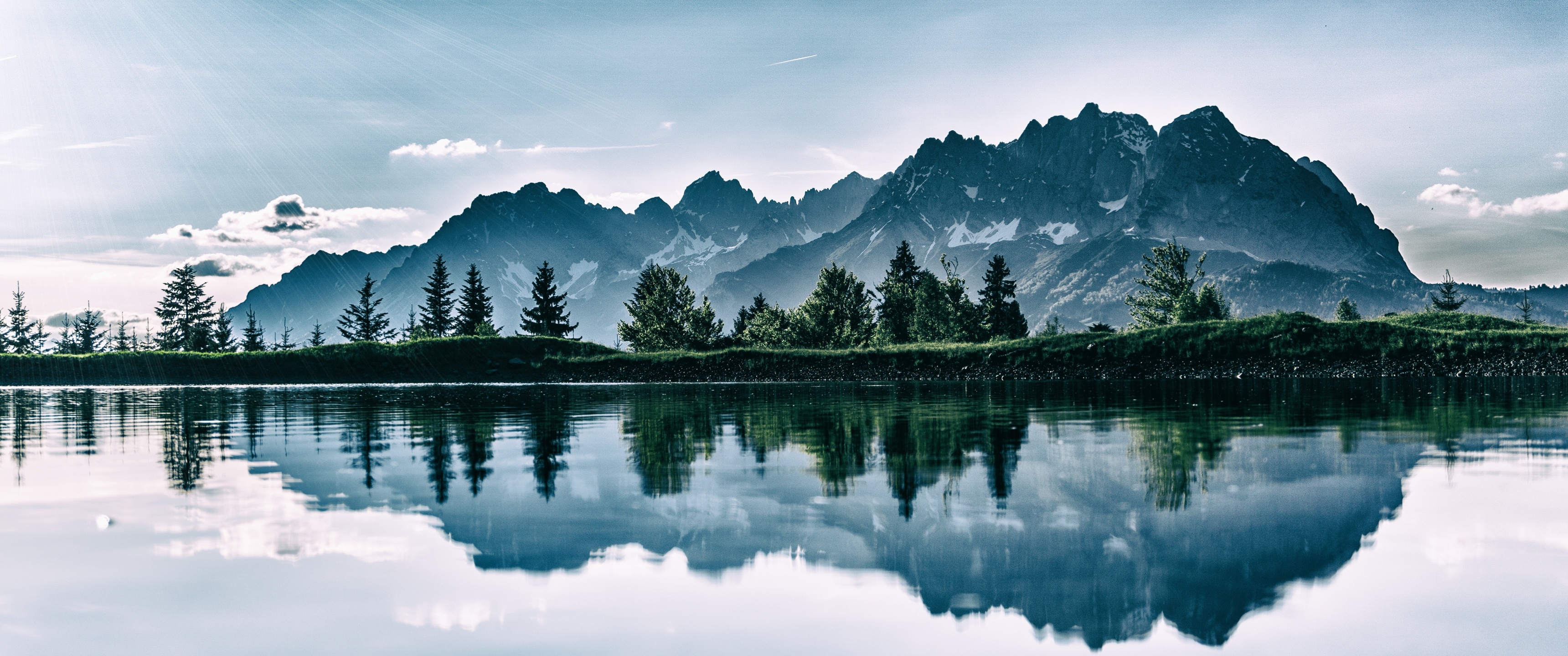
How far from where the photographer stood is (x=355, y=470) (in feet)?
55.6

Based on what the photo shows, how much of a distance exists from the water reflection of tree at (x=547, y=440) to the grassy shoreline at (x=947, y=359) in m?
38.1

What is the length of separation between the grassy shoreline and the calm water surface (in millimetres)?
47420

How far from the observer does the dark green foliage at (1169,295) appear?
10162cm

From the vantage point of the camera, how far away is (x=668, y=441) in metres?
22.0

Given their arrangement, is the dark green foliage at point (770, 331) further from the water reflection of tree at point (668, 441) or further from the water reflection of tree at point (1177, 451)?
the water reflection of tree at point (1177, 451)

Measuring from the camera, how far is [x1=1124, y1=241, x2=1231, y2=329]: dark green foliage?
10162 centimetres

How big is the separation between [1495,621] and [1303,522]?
3321 millimetres

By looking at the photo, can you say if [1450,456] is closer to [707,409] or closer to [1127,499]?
[1127,499]

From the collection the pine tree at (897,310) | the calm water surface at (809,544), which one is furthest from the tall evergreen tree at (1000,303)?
the calm water surface at (809,544)

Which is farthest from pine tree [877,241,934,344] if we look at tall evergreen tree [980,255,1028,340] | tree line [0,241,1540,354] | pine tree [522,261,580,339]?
pine tree [522,261,580,339]

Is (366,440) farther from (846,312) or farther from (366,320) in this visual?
(366,320)

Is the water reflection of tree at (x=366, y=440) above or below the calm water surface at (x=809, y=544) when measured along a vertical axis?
above

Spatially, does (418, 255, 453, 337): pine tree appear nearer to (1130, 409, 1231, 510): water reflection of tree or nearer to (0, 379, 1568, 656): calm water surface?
(0, 379, 1568, 656): calm water surface

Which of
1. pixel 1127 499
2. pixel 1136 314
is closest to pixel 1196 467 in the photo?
pixel 1127 499
